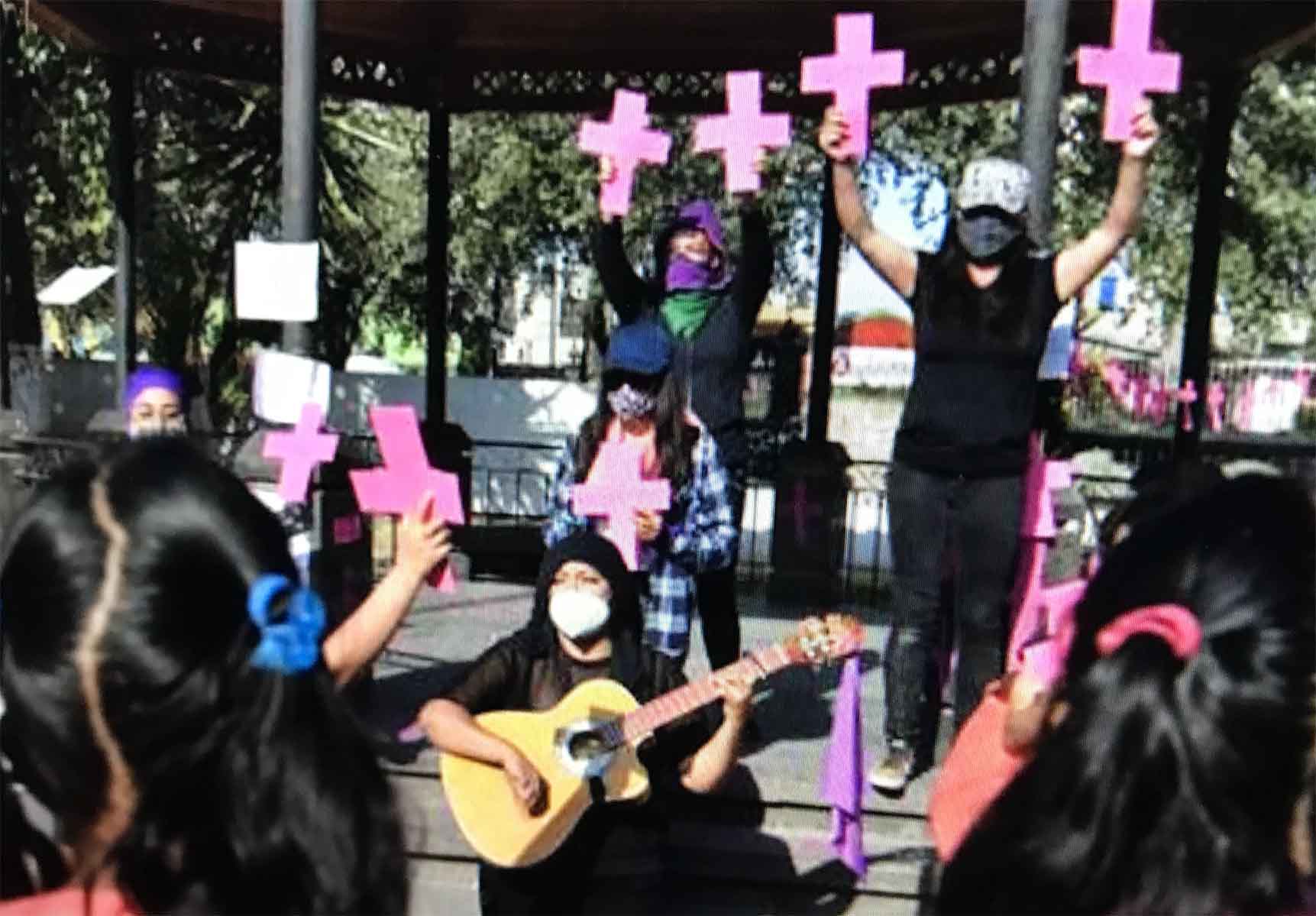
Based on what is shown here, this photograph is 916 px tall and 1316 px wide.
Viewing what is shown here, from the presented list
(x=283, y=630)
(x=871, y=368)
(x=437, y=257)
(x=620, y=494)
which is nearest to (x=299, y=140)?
(x=620, y=494)

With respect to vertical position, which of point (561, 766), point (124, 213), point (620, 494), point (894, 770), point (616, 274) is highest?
point (124, 213)

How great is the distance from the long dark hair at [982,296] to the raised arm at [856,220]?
0.08 m

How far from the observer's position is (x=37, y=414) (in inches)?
447

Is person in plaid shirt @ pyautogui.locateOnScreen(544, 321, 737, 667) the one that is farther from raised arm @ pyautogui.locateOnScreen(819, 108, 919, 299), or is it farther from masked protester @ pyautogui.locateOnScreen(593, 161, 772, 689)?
raised arm @ pyautogui.locateOnScreen(819, 108, 919, 299)

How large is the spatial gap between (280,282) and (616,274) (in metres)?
1.01

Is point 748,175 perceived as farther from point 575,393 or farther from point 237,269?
point 575,393

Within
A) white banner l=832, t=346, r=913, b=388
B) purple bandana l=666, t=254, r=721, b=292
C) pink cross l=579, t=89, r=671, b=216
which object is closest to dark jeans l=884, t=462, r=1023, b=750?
purple bandana l=666, t=254, r=721, b=292

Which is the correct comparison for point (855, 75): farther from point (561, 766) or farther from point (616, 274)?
point (561, 766)

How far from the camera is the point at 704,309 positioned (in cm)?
451

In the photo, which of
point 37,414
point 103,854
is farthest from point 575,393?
point 103,854

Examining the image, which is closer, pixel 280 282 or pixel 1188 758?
pixel 1188 758

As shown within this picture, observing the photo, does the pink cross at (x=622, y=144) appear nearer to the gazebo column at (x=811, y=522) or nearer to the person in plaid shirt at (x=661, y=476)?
the person in plaid shirt at (x=661, y=476)

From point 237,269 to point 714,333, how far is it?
57.2 inches

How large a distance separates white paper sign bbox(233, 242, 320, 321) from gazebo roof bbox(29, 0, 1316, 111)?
3.58m
